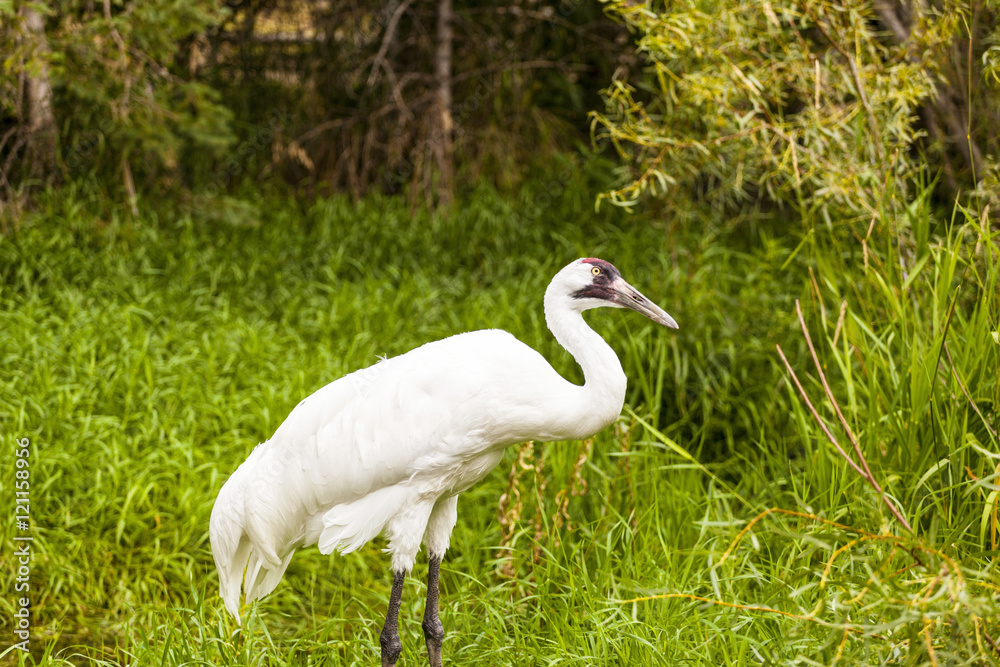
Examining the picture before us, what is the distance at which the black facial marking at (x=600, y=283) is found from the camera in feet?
9.67

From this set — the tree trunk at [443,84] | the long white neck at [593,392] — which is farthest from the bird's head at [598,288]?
the tree trunk at [443,84]

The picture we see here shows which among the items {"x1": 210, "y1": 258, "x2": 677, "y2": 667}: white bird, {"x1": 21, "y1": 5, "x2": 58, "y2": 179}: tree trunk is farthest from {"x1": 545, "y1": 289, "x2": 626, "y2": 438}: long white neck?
{"x1": 21, "y1": 5, "x2": 58, "y2": 179}: tree trunk

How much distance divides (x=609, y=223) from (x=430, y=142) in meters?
1.62

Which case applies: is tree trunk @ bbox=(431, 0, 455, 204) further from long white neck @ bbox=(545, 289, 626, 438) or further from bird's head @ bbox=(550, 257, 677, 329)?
long white neck @ bbox=(545, 289, 626, 438)

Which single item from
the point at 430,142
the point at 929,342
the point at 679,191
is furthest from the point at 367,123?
the point at 929,342

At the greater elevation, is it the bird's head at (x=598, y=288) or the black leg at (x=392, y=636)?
the bird's head at (x=598, y=288)

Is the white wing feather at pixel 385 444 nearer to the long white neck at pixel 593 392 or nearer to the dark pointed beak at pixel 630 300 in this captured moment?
the long white neck at pixel 593 392

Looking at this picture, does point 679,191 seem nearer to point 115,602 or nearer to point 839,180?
point 839,180

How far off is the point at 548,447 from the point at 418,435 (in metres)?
1.36

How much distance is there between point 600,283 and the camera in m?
2.96

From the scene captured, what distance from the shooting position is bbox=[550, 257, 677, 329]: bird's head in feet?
9.65

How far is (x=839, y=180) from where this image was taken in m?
4.19

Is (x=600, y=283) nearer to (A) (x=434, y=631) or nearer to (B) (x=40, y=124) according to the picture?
(A) (x=434, y=631)

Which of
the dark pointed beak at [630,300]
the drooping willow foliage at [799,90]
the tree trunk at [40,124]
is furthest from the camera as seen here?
the tree trunk at [40,124]
